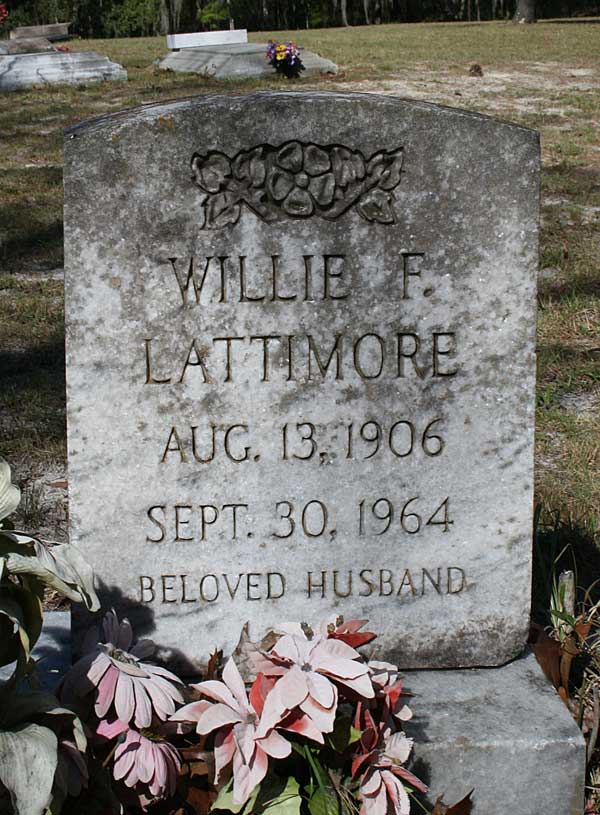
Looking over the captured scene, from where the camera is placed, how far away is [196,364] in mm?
2443

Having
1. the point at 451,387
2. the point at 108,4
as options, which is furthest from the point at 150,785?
the point at 108,4

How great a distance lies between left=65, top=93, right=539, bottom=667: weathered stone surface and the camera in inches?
92.7

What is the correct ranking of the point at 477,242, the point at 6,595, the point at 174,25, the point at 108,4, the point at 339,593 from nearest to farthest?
the point at 6,595 < the point at 477,242 < the point at 339,593 < the point at 174,25 < the point at 108,4

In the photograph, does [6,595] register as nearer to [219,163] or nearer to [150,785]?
[150,785]

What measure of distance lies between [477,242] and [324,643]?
909 millimetres

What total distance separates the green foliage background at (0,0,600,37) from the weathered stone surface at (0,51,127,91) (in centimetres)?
2283

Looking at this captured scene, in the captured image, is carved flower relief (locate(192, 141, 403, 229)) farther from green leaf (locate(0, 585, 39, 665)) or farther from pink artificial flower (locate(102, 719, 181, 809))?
pink artificial flower (locate(102, 719, 181, 809))

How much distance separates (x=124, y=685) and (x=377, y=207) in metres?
1.12

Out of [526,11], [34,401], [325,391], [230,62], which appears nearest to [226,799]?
[325,391]

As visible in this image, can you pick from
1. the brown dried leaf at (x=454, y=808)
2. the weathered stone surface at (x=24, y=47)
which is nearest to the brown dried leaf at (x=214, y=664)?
the brown dried leaf at (x=454, y=808)

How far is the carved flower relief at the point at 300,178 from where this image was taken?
2357 mm

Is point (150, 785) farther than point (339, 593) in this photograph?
No

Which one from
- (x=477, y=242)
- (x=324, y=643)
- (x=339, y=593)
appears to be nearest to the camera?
(x=324, y=643)

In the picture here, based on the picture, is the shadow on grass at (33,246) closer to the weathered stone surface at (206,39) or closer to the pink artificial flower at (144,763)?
the pink artificial flower at (144,763)
